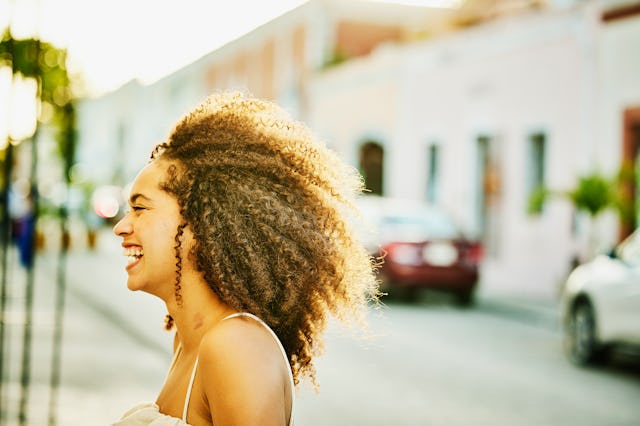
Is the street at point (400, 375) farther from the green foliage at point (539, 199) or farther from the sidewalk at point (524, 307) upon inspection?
the green foliage at point (539, 199)

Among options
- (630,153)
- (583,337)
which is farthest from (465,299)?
(583,337)

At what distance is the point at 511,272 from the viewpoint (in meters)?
22.0

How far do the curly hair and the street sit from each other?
2.68m

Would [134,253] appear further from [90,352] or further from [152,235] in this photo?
[90,352]

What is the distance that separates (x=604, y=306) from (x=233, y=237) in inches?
342

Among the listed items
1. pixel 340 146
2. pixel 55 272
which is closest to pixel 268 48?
pixel 340 146

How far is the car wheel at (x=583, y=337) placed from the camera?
10.8 m

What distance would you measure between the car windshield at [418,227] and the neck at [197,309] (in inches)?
571

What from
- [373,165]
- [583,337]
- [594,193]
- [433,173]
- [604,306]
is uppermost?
[373,165]

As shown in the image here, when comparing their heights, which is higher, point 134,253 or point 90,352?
point 134,253

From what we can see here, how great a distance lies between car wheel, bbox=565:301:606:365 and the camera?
10758 millimetres

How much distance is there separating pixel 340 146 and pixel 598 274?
2264cm

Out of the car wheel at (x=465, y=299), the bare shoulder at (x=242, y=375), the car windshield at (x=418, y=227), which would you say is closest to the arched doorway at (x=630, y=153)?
the car wheel at (x=465, y=299)

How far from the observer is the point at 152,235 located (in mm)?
2301
